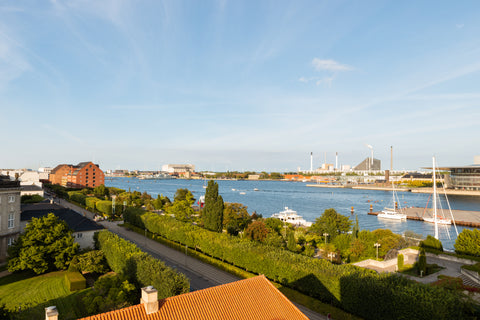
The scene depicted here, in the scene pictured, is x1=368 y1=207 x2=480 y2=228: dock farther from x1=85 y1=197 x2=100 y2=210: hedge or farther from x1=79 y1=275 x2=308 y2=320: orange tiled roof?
x1=79 y1=275 x2=308 y2=320: orange tiled roof

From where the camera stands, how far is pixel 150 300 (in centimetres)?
1428

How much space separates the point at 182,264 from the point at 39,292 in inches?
609

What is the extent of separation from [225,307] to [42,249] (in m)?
27.5

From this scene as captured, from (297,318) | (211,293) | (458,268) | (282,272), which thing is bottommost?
(458,268)

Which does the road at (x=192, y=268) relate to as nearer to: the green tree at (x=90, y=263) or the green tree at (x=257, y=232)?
the green tree at (x=90, y=263)

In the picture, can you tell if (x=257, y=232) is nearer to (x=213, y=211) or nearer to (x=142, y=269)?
(x=213, y=211)

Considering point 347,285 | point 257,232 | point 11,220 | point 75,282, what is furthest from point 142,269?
point 11,220

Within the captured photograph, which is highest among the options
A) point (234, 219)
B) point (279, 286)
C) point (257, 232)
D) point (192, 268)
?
point (257, 232)

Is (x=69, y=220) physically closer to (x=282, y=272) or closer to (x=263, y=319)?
(x=282, y=272)

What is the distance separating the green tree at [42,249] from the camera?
32031 millimetres

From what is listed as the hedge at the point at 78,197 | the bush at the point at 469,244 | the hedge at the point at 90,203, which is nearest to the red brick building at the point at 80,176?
the hedge at the point at 78,197

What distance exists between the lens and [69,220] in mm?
45406

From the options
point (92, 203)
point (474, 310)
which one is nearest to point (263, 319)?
point (474, 310)

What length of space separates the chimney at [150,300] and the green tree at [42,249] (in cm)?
2491
